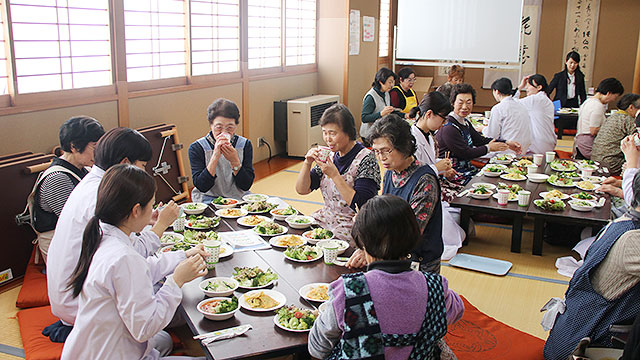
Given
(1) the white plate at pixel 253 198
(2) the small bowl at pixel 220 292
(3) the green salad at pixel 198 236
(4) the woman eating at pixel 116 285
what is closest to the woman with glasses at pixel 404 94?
(1) the white plate at pixel 253 198

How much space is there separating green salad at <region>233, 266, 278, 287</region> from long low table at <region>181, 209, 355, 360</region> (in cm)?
4

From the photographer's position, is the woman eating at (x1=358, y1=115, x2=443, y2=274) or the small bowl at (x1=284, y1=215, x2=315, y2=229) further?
the small bowl at (x1=284, y1=215, x2=315, y2=229)

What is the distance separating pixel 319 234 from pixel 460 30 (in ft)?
20.5

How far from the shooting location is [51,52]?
4.55 meters

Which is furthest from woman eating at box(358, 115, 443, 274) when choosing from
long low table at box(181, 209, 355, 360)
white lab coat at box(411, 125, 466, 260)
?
white lab coat at box(411, 125, 466, 260)

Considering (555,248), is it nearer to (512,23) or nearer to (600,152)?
(600,152)

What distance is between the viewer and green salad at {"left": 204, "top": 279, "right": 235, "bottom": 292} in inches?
93.9

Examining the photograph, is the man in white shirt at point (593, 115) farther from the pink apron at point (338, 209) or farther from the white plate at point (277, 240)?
the white plate at point (277, 240)

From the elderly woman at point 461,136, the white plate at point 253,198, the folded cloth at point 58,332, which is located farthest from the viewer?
the elderly woman at point 461,136

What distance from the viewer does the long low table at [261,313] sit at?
1988 mm

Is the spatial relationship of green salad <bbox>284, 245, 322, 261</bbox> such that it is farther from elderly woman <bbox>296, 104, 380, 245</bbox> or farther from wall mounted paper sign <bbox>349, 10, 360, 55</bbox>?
wall mounted paper sign <bbox>349, 10, 360, 55</bbox>

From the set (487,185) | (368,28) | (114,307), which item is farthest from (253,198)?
A: (368,28)

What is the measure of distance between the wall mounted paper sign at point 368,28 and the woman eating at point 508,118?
446cm

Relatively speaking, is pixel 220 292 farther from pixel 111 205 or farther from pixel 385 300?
pixel 385 300
